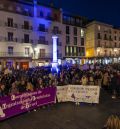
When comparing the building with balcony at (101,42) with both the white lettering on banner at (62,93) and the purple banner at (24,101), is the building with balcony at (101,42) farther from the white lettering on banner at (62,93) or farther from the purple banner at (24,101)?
the purple banner at (24,101)

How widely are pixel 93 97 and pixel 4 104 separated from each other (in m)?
5.26

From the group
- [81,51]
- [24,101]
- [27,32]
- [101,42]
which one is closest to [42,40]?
[27,32]

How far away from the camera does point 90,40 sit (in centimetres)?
6225

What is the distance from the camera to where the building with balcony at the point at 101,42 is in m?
60.9

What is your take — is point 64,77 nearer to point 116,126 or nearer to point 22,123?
point 22,123

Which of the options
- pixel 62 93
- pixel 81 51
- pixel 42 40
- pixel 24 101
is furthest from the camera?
pixel 81 51

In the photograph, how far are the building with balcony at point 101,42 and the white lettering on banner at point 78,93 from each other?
149 ft

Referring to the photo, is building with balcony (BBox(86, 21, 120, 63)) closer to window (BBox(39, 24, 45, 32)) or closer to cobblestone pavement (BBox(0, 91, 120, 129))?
window (BBox(39, 24, 45, 32))

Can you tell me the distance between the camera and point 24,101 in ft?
35.7

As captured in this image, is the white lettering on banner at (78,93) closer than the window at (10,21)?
Yes

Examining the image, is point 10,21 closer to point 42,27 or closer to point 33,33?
point 33,33

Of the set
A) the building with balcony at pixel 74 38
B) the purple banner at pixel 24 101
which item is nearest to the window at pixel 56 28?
the building with balcony at pixel 74 38

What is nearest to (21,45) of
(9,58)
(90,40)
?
(9,58)

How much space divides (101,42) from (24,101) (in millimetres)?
55526
